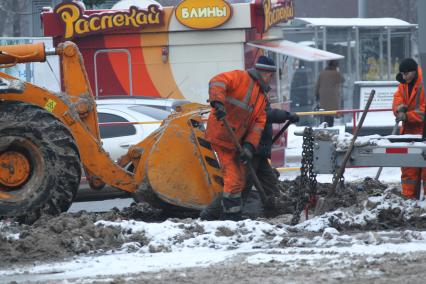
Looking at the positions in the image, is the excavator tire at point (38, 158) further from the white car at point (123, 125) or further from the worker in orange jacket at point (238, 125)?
the white car at point (123, 125)

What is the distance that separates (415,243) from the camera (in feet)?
29.5

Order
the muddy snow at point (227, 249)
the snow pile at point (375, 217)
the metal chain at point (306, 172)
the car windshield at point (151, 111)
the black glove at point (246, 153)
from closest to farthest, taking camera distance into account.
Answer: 1. the muddy snow at point (227, 249)
2. the snow pile at point (375, 217)
3. the metal chain at point (306, 172)
4. the black glove at point (246, 153)
5. the car windshield at point (151, 111)

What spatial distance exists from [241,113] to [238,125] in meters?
0.13

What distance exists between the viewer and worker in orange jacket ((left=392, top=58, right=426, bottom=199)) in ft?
39.5

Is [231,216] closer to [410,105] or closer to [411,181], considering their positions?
[411,181]

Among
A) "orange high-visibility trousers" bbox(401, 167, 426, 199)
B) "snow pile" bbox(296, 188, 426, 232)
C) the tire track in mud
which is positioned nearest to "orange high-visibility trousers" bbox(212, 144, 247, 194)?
the tire track in mud

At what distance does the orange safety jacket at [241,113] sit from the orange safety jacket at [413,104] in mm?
2057

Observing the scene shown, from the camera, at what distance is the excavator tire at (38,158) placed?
35.0 ft

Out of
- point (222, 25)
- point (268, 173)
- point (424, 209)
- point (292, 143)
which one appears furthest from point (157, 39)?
point (424, 209)

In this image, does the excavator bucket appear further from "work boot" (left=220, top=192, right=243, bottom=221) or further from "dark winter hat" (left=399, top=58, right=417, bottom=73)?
"dark winter hat" (left=399, top=58, right=417, bottom=73)

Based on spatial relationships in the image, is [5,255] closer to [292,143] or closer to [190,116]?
[190,116]

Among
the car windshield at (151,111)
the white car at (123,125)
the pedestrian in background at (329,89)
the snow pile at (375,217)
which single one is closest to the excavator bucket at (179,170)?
the snow pile at (375,217)

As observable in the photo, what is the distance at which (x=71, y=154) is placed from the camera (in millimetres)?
10828

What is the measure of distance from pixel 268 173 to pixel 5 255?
12.4 ft
